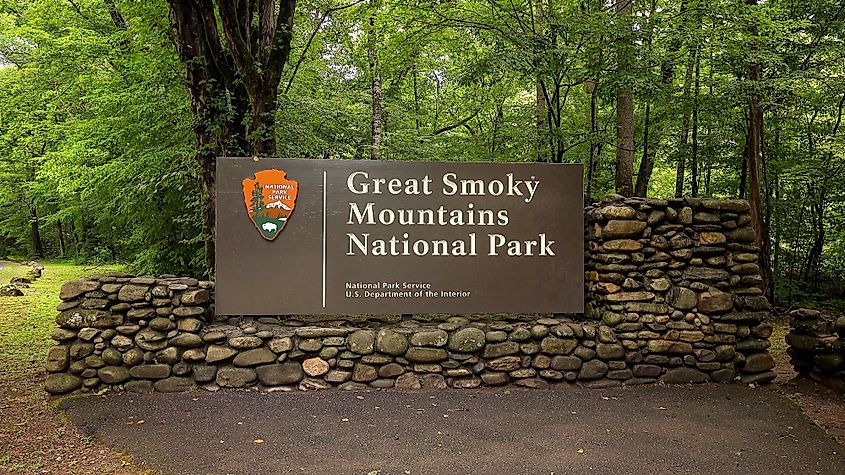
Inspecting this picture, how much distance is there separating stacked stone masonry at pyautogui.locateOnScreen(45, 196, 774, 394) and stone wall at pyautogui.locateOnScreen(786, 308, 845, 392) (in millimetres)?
370

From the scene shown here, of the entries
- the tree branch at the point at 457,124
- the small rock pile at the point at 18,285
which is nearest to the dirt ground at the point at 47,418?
the small rock pile at the point at 18,285

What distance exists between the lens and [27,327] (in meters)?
9.12

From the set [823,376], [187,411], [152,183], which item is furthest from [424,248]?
[152,183]

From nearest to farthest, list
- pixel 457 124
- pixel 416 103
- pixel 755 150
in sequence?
pixel 755 150
pixel 457 124
pixel 416 103

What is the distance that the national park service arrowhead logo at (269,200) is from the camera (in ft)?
18.8

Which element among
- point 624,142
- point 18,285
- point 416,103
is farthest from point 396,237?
point 18,285

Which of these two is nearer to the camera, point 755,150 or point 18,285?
point 755,150

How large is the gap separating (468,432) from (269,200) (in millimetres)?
2866

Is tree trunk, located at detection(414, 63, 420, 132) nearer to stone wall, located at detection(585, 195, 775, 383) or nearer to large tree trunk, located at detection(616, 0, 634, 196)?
large tree trunk, located at detection(616, 0, 634, 196)

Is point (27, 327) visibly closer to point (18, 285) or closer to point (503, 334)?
point (18, 285)

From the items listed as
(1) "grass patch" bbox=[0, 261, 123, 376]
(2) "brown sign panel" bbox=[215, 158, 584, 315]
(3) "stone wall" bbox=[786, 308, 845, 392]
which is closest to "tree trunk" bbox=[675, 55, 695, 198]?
(3) "stone wall" bbox=[786, 308, 845, 392]

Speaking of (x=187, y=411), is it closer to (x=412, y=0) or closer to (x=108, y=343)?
(x=108, y=343)

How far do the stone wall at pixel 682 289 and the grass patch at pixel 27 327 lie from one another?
20.9 ft

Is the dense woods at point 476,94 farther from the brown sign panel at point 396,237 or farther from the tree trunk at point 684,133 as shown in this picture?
the brown sign panel at point 396,237
